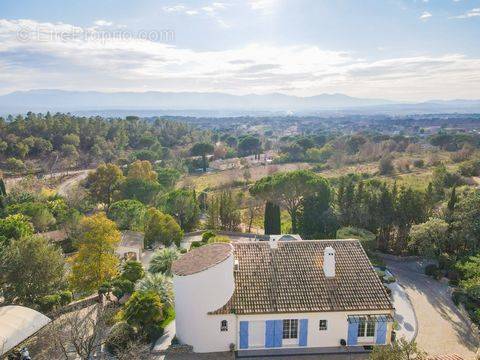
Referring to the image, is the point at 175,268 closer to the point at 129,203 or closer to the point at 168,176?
the point at 129,203

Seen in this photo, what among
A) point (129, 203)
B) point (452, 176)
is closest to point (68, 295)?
point (129, 203)

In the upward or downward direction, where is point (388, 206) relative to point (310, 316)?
upward

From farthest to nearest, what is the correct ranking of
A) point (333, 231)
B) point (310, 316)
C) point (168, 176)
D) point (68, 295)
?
point (168, 176) < point (333, 231) < point (68, 295) < point (310, 316)

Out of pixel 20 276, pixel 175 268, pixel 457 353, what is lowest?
pixel 457 353

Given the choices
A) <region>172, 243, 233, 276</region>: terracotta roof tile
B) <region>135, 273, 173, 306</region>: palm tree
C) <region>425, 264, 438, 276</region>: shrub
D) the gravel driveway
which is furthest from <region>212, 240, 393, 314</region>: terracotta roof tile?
<region>425, 264, 438, 276</region>: shrub

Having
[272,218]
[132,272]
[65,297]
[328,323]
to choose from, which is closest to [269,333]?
[328,323]

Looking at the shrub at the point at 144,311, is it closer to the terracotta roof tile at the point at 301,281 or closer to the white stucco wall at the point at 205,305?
the white stucco wall at the point at 205,305
